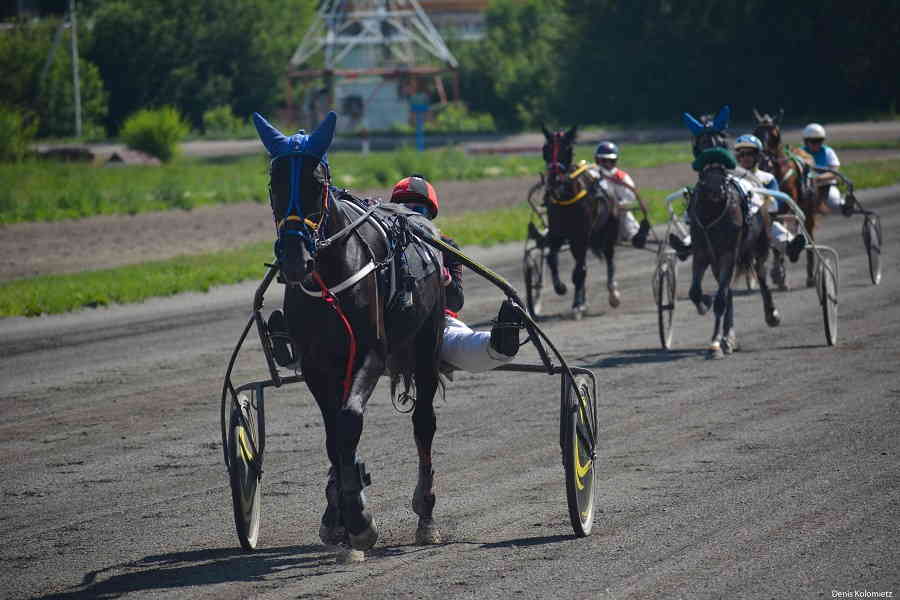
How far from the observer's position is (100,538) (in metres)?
7.06

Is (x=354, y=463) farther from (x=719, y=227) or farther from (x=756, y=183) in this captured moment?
(x=756, y=183)

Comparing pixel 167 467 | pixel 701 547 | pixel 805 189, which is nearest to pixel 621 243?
pixel 805 189

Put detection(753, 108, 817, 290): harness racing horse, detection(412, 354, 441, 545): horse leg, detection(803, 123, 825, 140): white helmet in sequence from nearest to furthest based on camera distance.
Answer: detection(412, 354, 441, 545): horse leg → detection(753, 108, 817, 290): harness racing horse → detection(803, 123, 825, 140): white helmet

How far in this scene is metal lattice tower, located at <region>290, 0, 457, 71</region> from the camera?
64.8 metres

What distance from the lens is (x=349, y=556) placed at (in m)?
6.41

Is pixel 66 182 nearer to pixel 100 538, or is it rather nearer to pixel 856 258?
pixel 856 258

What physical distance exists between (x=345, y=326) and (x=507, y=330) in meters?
1.18

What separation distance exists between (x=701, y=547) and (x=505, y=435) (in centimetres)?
309

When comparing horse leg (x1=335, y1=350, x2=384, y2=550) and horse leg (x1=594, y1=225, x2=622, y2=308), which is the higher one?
horse leg (x1=335, y1=350, x2=384, y2=550)

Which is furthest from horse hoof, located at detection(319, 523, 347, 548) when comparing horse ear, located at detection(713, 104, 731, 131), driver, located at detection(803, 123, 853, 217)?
driver, located at detection(803, 123, 853, 217)

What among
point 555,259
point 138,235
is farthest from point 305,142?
point 138,235

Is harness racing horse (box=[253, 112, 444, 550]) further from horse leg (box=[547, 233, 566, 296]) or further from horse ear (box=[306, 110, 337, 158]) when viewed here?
horse leg (box=[547, 233, 566, 296])

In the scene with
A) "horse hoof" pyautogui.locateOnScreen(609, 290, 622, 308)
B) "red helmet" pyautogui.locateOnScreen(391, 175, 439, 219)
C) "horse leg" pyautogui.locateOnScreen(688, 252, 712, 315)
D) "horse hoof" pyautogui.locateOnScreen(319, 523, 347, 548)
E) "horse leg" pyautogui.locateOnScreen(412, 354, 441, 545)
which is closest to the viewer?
"horse hoof" pyautogui.locateOnScreen(319, 523, 347, 548)

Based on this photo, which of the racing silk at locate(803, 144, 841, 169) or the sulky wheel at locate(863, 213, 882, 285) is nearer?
the sulky wheel at locate(863, 213, 882, 285)
